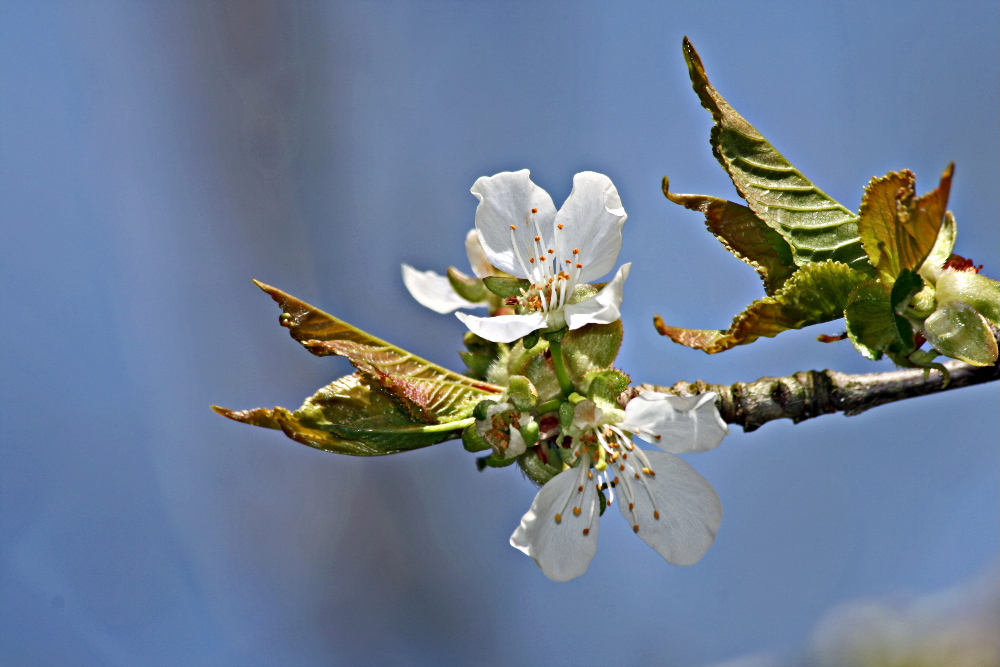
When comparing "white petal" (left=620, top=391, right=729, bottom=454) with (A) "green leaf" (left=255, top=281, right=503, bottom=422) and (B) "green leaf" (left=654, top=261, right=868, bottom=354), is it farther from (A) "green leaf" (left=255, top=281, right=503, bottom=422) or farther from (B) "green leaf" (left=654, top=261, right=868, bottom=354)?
(A) "green leaf" (left=255, top=281, right=503, bottom=422)

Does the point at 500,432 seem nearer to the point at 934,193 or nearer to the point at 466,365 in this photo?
the point at 466,365

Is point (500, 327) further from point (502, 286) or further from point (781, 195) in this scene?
point (781, 195)

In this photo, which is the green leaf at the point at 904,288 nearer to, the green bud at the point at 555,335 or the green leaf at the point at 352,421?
the green bud at the point at 555,335

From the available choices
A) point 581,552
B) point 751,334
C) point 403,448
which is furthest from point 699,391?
point 403,448

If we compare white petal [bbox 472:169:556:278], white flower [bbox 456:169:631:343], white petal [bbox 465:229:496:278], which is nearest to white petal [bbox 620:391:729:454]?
white flower [bbox 456:169:631:343]

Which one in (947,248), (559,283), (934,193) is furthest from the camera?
(559,283)

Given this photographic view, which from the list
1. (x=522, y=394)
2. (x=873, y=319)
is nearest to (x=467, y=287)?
(x=522, y=394)
